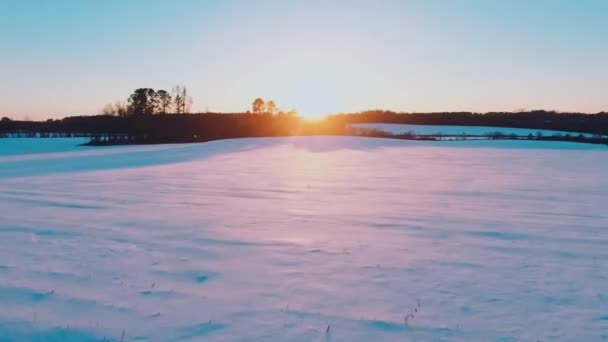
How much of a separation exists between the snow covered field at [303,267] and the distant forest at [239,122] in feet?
124

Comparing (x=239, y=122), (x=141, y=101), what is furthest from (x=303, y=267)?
(x=141, y=101)

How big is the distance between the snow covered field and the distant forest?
37.6 meters

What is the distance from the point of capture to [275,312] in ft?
13.4

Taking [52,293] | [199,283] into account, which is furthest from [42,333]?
[199,283]

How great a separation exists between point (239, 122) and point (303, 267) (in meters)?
Answer: 57.8

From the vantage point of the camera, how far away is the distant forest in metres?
52.7

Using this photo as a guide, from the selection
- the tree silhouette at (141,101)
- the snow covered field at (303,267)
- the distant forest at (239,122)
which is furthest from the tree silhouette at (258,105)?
the snow covered field at (303,267)

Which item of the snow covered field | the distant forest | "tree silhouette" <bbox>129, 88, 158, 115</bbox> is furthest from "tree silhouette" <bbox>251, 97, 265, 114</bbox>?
the snow covered field

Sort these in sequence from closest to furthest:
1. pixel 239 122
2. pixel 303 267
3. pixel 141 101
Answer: pixel 303 267 → pixel 239 122 → pixel 141 101

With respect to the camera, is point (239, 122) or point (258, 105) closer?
point (239, 122)

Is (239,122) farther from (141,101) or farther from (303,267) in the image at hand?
(303,267)

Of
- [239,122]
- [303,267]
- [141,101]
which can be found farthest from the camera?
[141,101]

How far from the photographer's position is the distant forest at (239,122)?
173 feet

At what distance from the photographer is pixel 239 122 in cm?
6178
